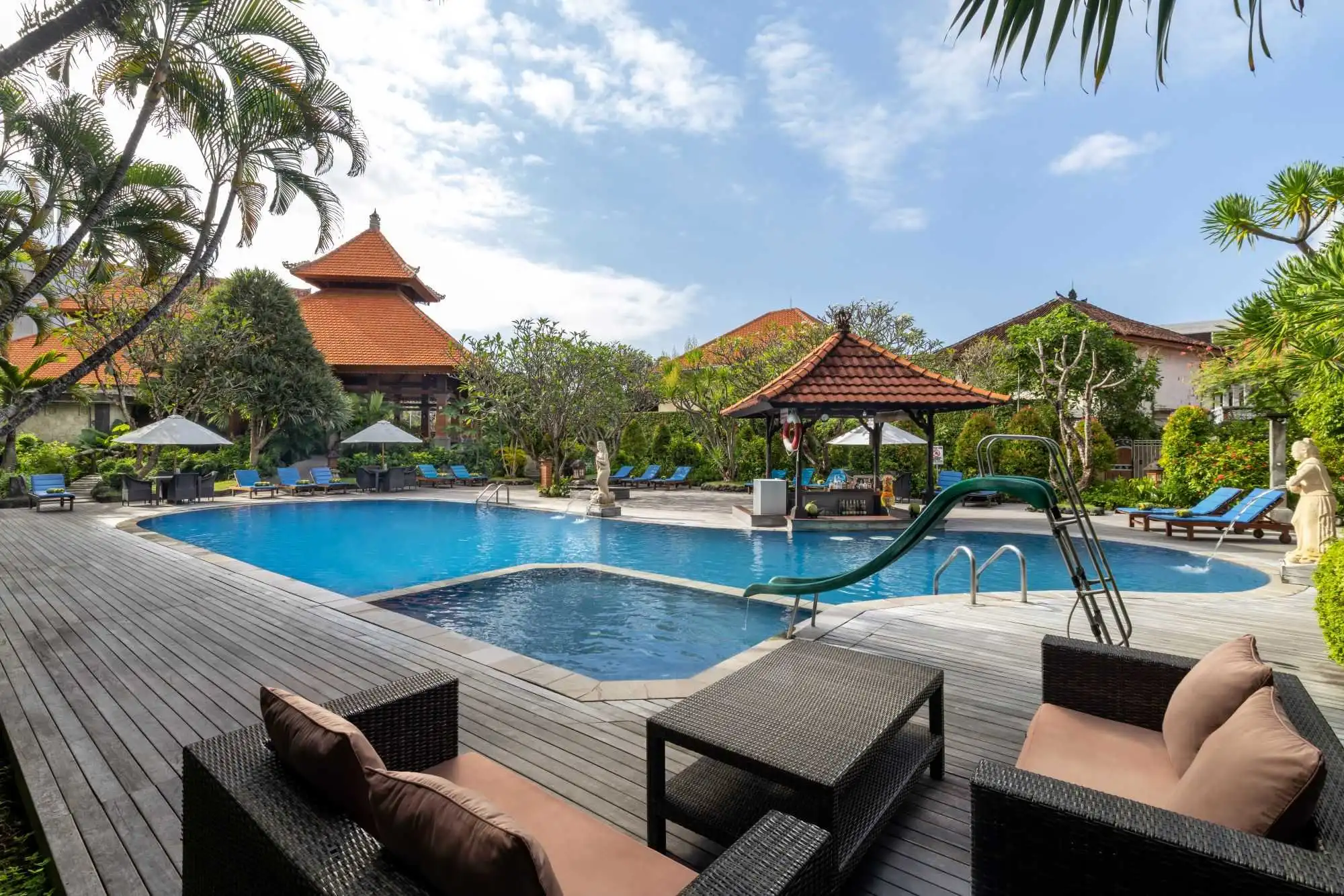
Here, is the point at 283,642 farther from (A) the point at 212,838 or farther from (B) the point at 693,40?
(B) the point at 693,40

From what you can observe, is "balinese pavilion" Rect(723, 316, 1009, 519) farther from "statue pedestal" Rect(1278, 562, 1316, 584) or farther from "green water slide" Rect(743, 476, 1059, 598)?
"green water slide" Rect(743, 476, 1059, 598)

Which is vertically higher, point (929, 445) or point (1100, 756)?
point (929, 445)

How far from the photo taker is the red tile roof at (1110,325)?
77.8 feet

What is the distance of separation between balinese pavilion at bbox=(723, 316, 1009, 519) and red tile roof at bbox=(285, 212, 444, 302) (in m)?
21.1

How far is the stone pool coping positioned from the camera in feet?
12.1

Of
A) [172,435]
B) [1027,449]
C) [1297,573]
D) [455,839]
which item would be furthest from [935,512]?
[172,435]

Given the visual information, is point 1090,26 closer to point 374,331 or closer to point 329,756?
point 329,756

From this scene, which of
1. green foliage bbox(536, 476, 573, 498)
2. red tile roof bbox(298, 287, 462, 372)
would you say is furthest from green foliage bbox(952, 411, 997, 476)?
red tile roof bbox(298, 287, 462, 372)

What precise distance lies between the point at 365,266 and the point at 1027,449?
26.9 metres

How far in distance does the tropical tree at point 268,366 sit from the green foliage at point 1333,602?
22.4 metres

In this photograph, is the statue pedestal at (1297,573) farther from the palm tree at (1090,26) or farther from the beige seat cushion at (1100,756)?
the palm tree at (1090,26)

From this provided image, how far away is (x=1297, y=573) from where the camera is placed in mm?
6703

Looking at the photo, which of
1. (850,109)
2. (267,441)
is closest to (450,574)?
(850,109)

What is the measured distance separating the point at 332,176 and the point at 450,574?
21.2 ft
